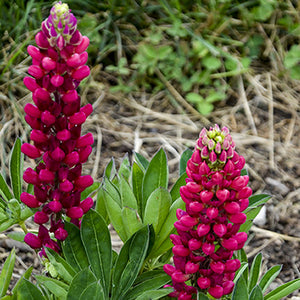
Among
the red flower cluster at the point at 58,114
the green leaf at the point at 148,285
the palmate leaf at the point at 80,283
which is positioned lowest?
the green leaf at the point at 148,285

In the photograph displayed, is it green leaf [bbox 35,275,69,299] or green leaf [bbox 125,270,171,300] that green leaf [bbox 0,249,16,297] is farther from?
green leaf [bbox 125,270,171,300]

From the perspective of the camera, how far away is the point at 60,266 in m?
1.37

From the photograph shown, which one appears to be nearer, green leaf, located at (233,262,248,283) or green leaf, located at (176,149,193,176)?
green leaf, located at (233,262,248,283)

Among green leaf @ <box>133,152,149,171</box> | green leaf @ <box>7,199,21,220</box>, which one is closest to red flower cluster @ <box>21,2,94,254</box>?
green leaf @ <box>7,199,21,220</box>

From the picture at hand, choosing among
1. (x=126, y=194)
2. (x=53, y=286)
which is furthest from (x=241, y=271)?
(x=53, y=286)

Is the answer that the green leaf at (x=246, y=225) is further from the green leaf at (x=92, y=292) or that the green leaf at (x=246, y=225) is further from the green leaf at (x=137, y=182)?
the green leaf at (x=92, y=292)

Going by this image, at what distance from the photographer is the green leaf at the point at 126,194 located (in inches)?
59.8

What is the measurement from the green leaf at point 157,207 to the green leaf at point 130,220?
0.12 ft

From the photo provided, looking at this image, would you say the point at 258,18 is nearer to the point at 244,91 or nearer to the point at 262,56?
the point at 262,56

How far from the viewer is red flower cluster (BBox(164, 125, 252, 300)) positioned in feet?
3.98

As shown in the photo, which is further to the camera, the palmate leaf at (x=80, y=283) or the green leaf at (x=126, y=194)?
the green leaf at (x=126, y=194)

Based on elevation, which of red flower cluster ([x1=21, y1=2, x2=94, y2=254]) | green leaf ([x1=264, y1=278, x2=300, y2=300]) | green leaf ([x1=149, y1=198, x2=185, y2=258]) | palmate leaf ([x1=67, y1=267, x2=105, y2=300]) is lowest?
green leaf ([x1=264, y1=278, x2=300, y2=300])

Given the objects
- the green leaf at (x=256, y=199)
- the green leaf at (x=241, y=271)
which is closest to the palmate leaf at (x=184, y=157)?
the green leaf at (x=256, y=199)

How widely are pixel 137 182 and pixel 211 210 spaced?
1.69 ft
